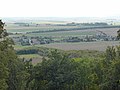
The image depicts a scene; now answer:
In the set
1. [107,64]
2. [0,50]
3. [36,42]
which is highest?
[0,50]

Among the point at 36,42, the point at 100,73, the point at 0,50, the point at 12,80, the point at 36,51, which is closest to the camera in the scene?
the point at 0,50

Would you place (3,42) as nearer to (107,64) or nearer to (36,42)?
(107,64)

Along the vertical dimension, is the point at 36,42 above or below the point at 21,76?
below

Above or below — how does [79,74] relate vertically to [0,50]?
below

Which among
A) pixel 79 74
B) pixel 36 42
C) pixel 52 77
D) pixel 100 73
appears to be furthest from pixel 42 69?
pixel 36 42

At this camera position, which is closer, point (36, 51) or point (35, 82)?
point (35, 82)

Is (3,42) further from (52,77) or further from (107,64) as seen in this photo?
(107,64)

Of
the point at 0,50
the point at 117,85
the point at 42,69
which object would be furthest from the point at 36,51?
the point at 0,50

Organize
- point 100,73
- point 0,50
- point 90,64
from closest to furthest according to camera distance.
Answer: point 0,50, point 100,73, point 90,64

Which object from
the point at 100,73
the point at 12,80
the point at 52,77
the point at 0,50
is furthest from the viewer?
the point at 100,73
